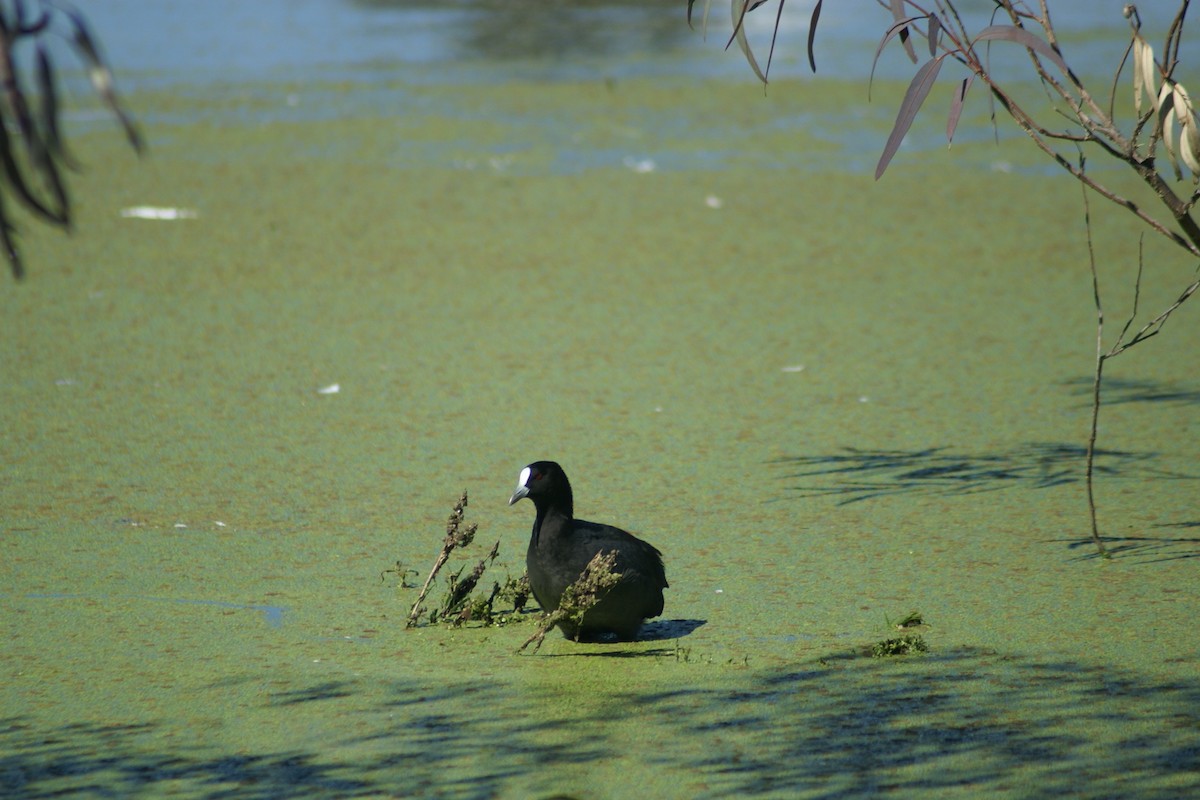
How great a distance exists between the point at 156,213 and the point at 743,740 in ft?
12.6

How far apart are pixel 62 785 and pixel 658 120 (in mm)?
5204

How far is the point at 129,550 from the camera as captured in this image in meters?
2.52

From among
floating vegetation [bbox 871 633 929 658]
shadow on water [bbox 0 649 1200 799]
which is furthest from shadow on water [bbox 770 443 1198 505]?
shadow on water [bbox 0 649 1200 799]

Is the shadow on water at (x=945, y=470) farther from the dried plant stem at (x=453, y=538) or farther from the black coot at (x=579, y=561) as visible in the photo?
the dried plant stem at (x=453, y=538)

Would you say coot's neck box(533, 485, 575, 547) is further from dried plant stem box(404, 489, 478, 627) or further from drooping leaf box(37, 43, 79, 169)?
drooping leaf box(37, 43, 79, 169)

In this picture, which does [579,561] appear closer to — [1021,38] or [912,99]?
[912,99]

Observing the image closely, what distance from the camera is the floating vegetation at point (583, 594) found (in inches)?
82.1

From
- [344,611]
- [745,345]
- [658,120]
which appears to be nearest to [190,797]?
[344,611]

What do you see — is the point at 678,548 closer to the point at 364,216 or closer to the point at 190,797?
the point at 190,797

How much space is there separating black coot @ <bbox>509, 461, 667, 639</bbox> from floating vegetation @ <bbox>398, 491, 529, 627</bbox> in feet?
0.23

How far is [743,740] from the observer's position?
1.84 metres

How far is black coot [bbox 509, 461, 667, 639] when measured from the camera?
2.15m

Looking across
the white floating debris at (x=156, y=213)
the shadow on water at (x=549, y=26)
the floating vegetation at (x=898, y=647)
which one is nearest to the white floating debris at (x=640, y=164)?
the white floating debris at (x=156, y=213)

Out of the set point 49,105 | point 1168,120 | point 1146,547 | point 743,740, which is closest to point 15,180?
point 49,105
